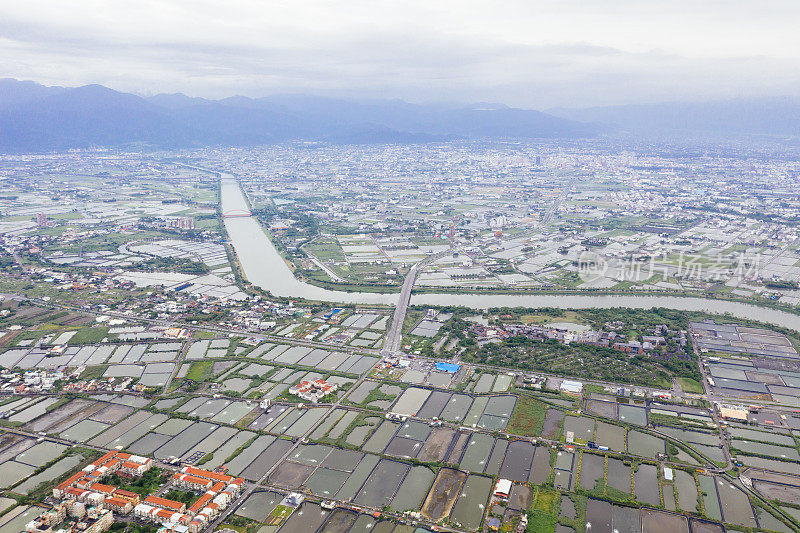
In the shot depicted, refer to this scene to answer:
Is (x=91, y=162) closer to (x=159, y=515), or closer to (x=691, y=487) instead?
(x=159, y=515)

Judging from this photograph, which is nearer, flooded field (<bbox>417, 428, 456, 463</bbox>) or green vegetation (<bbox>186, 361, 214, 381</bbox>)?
flooded field (<bbox>417, 428, 456, 463</bbox>)

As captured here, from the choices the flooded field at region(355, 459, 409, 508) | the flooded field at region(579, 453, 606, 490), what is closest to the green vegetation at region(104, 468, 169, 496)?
the flooded field at region(355, 459, 409, 508)

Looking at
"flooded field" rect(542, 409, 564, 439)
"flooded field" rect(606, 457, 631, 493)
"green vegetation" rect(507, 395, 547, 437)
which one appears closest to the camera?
"flooded field" rect(606, 457, 631, 493)

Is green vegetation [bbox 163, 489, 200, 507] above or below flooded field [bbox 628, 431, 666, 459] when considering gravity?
above

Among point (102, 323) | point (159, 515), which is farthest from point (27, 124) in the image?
point (159, 515)

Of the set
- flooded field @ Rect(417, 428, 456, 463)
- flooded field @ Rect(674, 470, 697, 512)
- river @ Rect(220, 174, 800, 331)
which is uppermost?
flooded field @ Rect(674, 470, 697, 512)

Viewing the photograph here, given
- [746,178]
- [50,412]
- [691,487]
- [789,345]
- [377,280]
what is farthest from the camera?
[746,178]

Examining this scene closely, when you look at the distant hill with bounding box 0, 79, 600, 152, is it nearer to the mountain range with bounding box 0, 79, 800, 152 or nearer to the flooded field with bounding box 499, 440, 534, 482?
the mountain range with bounding box 0, 79, 800, 152
